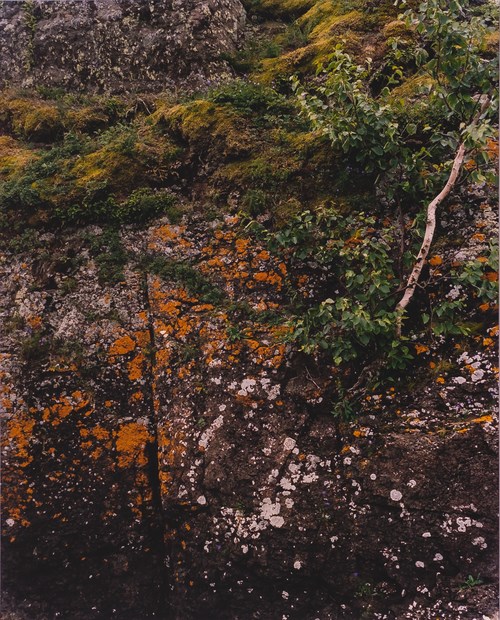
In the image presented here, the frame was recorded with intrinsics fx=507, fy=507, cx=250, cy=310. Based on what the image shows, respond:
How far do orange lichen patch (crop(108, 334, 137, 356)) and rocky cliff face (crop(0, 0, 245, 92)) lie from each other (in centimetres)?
481

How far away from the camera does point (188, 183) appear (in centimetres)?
671

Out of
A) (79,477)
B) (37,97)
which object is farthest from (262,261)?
(37,97)

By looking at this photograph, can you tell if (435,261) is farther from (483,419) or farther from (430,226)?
(483,419)

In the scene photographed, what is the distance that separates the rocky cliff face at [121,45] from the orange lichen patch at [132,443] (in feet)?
18.9

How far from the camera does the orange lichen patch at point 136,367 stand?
17.9 ft

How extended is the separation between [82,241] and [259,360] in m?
2.79

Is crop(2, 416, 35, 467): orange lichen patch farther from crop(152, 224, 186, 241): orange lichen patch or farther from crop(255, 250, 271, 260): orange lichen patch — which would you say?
crop(255, 250, 271, 260): orange lichen patch

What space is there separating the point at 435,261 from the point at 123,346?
11.2 ft

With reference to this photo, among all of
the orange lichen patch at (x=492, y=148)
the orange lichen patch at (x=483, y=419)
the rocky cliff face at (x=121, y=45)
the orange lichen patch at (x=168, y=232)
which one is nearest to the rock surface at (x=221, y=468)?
the orange lichen patch at (x=483, y=419)

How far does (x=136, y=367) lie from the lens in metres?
5.48

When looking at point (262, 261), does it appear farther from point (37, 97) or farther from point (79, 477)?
point (37, 97)

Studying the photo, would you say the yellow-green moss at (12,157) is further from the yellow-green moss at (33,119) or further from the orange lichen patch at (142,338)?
the orange lichen patch at (142,338)

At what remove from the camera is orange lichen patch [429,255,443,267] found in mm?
5109

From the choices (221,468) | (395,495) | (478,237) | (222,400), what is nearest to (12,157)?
(222,400)
